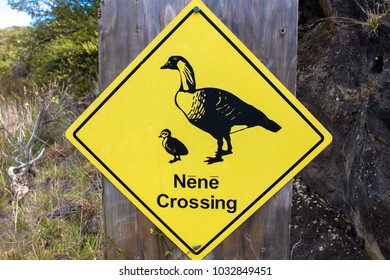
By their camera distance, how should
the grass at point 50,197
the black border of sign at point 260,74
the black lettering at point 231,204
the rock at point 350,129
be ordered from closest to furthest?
the black border of sign at point 260,74, the black lettering at point 231,204, the rock at point 350,129, the grass at point 50,197

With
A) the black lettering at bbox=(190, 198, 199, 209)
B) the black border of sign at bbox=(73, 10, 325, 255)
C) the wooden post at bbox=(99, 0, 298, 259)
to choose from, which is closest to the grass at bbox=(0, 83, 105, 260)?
the wooden post at bbox=(99, 0, 298, 259)

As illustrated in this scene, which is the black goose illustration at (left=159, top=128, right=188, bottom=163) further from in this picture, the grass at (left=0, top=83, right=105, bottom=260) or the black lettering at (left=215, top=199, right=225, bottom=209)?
the grass at (left=0, top=83, right=105, bottom=260)

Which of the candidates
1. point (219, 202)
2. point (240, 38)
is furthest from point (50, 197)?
point (240, 38)

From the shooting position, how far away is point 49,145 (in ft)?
18.5

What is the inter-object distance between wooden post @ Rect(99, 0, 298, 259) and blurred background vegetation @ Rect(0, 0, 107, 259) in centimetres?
108

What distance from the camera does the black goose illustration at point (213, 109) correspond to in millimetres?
1916

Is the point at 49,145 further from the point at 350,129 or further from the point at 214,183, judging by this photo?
the point at 214,183

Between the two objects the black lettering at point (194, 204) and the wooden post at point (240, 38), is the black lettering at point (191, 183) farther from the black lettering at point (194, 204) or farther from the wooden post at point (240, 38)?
the wooden post at point (240, 38)

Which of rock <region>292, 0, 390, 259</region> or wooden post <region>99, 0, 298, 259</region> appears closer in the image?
wooden post <region>99, 0, 298, 259</region>

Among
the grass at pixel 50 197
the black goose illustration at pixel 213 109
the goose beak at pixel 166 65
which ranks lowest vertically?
the grass at pixel 50 197

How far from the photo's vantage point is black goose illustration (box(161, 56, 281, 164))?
192cm

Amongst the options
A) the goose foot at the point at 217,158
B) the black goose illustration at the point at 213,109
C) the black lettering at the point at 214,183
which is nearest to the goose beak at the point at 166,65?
the black goose illustration at the point at 213,109

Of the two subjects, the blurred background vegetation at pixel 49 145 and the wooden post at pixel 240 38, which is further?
the blurred background vegetation at pixel 49 145

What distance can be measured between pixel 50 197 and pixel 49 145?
1.47 meters
